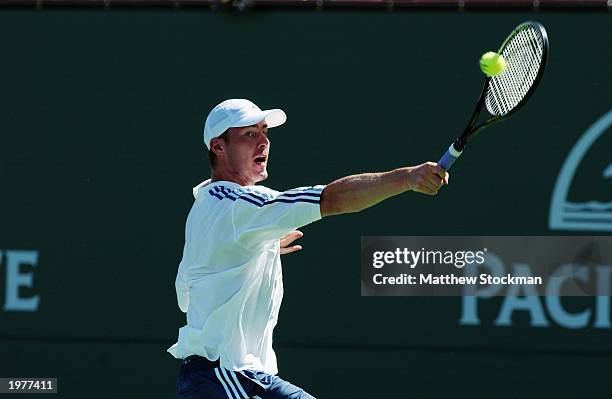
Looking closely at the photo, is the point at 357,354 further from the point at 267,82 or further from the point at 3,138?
the point at 3,138

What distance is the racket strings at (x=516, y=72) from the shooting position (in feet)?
12.8

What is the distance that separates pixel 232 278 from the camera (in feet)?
13.4

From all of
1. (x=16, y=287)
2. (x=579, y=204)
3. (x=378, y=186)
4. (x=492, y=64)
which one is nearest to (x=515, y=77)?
(x=492, y=64)

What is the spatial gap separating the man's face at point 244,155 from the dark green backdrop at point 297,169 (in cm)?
207

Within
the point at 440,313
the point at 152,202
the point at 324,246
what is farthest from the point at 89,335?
the point at 440,313

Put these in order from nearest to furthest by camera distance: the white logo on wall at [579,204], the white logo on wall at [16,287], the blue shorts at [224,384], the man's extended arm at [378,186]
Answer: the man's extended arm at [378,186]
the blue shorts at [224,384]
the white logo on wall at [579,204]
the white logo on wall at [16,287]

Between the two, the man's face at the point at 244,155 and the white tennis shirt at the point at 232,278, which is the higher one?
the man's face at the point at 244,155

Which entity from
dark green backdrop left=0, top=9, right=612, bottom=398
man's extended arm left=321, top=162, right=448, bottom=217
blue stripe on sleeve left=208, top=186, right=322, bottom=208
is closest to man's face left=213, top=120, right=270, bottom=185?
blue stripe on sleeve left=208, top=186, right=322, bottom=208

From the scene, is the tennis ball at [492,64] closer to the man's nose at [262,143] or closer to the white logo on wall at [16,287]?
the man's nose at [262,143]

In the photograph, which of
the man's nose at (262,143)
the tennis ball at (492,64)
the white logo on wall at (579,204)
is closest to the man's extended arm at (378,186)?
the tennis ball at (492,64)

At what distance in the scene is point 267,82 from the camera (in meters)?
6.39

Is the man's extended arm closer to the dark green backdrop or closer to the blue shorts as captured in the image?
the blue shorts

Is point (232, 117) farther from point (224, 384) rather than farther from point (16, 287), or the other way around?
point (16, 287)

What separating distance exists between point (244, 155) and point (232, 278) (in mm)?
439
